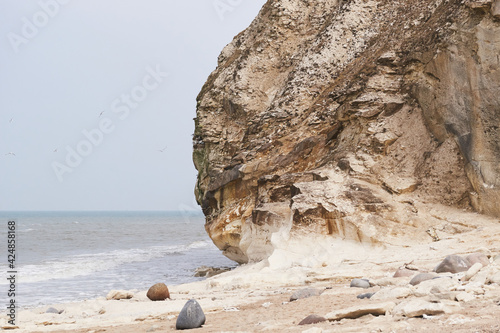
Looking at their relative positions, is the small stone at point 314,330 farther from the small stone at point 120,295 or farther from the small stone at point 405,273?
the small stone at point 120,295

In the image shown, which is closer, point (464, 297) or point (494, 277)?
point (464, 297)

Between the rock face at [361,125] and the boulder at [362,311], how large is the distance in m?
5.86

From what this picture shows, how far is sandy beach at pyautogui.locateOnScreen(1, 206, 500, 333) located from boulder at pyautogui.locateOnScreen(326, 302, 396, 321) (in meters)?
0.04

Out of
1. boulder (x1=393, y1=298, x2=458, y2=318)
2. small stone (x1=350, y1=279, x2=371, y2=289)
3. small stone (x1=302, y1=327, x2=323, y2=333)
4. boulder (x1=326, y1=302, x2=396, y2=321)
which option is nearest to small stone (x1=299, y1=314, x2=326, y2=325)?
boulder (x1=326, y1=302, x2=396, y2=321)

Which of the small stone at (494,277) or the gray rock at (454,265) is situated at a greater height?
the small stone at (494,277)

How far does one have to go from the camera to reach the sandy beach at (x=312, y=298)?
12.6 ft

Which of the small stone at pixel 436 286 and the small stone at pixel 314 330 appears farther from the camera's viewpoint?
the small stone at pixel 436 286

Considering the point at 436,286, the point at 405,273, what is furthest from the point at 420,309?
the point at 405,273

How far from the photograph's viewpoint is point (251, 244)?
41.4 ft

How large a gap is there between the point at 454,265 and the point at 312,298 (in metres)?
1.88

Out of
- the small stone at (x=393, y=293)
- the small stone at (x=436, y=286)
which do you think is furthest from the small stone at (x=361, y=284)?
the small stone at (x=436, y=286)

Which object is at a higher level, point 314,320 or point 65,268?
point 314,320

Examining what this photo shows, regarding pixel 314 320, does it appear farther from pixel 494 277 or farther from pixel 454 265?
pixel 454 265

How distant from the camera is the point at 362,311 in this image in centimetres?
416
